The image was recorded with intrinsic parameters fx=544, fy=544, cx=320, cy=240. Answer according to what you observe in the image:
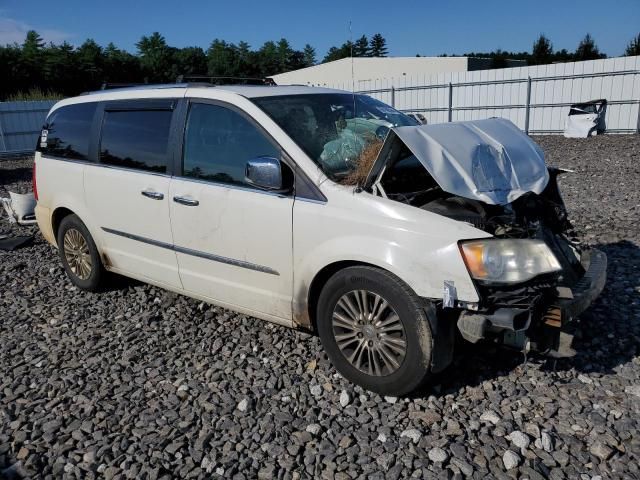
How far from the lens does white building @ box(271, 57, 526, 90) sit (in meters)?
40.6

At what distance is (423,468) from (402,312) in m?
0.83

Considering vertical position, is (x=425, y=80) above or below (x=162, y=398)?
above

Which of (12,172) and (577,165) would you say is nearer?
(577,165)

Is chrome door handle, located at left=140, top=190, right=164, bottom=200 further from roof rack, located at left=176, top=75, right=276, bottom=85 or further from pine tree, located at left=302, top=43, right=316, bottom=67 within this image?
pine tree, located at left=302, top=43, right=316, bottom=67

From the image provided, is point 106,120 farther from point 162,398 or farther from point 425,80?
point 425,80

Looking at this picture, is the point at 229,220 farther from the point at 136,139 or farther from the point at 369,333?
the point at 136,139

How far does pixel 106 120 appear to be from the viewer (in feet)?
16.0

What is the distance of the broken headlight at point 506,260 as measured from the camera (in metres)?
2.93

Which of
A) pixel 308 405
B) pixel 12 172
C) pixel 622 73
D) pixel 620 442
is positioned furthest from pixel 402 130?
pixel 622 73

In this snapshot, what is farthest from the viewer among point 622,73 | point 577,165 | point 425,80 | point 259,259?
point 425,80

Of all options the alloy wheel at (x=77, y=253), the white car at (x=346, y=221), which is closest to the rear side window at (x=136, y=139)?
the white car at (x=346, y=221)

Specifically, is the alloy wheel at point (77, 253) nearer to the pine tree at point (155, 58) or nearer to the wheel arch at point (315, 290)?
the wheel arch at point (315, 290)

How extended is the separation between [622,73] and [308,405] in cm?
1924

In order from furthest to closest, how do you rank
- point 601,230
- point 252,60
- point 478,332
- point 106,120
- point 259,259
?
point 252,60
point 601,230
point 106,120
point 259,259
point 478,332
